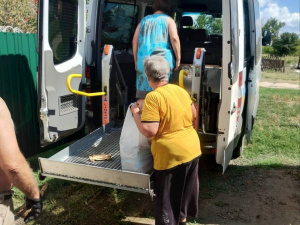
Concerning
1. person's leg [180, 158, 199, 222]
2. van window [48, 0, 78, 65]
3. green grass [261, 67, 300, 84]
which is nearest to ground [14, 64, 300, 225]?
person's leg [180, 158, 199, 222]

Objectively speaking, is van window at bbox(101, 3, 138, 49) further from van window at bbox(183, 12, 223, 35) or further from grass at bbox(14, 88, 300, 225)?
grass at bbox(14, 88, 300, 225)

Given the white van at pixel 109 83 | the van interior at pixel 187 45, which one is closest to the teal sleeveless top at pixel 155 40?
the white van at pixel 109 83

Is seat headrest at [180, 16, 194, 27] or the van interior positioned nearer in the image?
the van interior

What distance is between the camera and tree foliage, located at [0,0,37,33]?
991 centimetres

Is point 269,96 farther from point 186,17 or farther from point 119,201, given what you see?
point 119,201

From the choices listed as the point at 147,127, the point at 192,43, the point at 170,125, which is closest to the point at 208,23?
the point at 192,43

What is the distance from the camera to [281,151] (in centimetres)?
541

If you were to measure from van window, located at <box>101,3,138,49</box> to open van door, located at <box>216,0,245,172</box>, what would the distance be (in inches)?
77.6

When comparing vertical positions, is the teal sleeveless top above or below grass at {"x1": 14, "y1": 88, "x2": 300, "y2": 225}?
above

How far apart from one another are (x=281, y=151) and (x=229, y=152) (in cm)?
244

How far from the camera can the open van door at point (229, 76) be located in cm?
301

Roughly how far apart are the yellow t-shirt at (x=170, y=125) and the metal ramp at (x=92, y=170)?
217 millimetres

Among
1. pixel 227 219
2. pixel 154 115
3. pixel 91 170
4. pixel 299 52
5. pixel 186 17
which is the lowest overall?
pixel 227 219

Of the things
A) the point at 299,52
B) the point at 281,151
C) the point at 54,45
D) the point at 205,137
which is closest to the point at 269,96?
the point at 281,151
